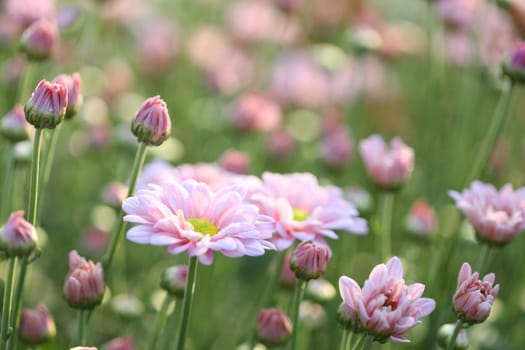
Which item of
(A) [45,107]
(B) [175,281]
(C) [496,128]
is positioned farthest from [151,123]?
(C) [496,128]

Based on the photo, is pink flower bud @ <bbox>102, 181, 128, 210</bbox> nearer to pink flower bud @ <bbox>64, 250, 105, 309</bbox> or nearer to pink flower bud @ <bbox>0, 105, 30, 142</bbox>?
pink flower bud @ <bbox>0, 105, 30, 142</bbox>

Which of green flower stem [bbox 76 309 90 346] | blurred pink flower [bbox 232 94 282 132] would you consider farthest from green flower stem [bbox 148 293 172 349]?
blurred pink flower [bbox 232 94 282 132]

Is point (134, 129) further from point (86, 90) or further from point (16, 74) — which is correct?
point (86, 90)

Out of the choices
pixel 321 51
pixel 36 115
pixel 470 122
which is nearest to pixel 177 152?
pixel 321 51

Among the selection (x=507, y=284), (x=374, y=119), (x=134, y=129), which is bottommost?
(x=507, y=284)

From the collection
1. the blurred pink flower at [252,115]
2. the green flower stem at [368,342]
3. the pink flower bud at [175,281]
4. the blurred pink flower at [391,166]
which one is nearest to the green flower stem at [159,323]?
the pink flower bud at [175,281]

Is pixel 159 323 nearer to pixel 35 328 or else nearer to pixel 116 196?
pixel 35 328
